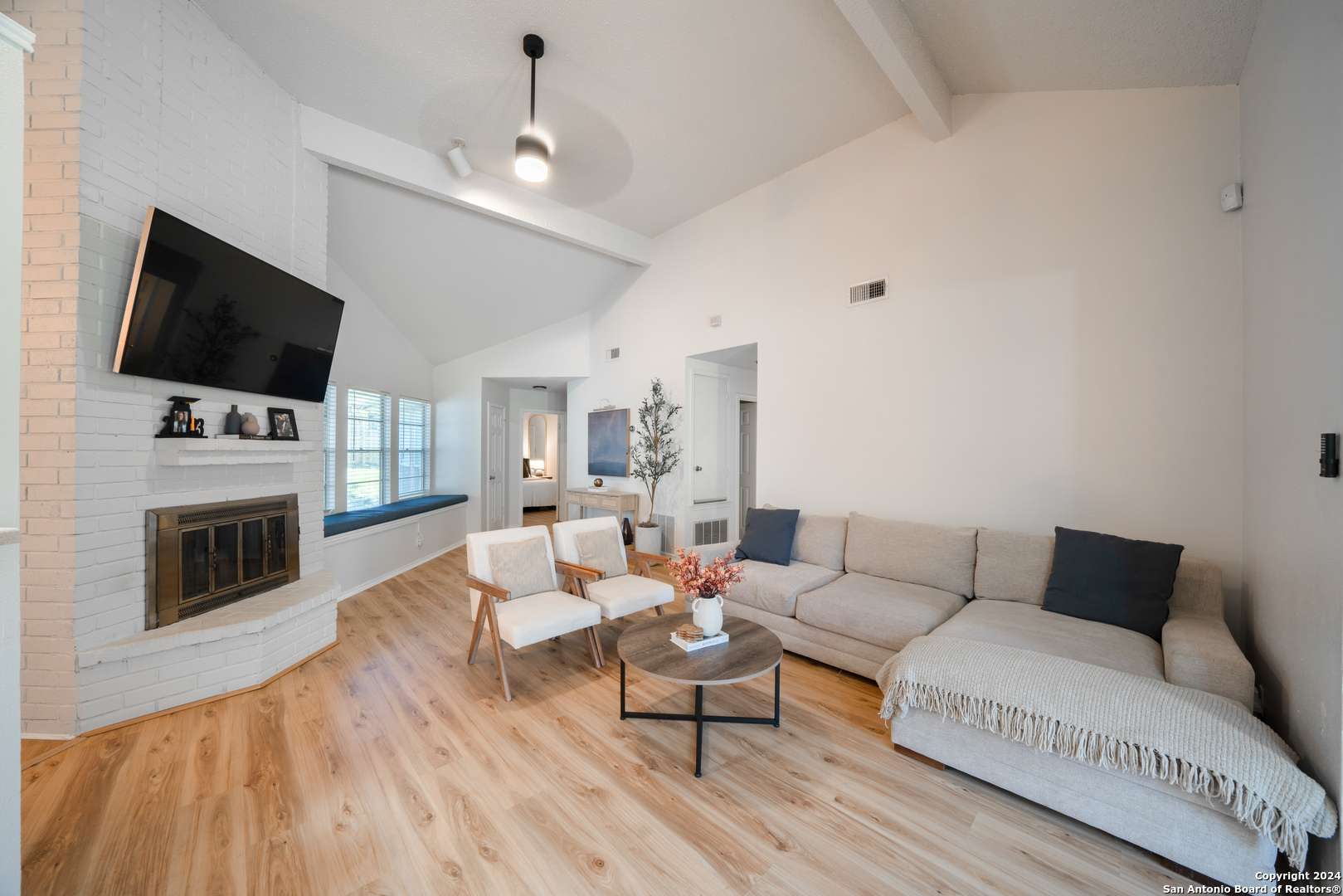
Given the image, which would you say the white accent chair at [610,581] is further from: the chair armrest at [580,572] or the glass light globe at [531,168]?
the glass light globe at [531,168]

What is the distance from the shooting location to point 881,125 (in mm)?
4012

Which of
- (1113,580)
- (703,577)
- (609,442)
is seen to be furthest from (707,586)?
(609,442)

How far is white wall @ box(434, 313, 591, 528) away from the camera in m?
6.96

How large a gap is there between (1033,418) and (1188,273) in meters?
1.01

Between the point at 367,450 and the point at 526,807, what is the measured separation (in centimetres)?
502

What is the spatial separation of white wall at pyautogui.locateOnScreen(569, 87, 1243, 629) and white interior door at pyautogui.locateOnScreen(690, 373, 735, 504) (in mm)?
1053

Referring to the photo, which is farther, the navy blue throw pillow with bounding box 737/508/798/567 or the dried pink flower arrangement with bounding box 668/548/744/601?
the navy blue throw pillow with bounding box 737/508/798/567

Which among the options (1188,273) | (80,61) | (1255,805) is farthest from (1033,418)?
(80,61)

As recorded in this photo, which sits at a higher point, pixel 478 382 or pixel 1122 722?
pixel 478 382

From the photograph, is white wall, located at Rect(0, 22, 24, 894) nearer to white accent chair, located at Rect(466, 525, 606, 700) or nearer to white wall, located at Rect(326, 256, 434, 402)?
white accent chair, located at Rect(466, 525, 606, 700)

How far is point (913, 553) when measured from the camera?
3369mm

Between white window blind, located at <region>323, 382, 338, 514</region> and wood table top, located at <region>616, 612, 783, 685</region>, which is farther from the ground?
white window blind, located at <region>323, 382, 338, 514</region>

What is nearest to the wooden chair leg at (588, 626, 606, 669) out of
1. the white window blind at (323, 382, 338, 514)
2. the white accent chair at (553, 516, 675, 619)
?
the white accent chair at (553, 516, 675, 619)

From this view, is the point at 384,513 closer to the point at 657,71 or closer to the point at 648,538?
the point at 648,538
